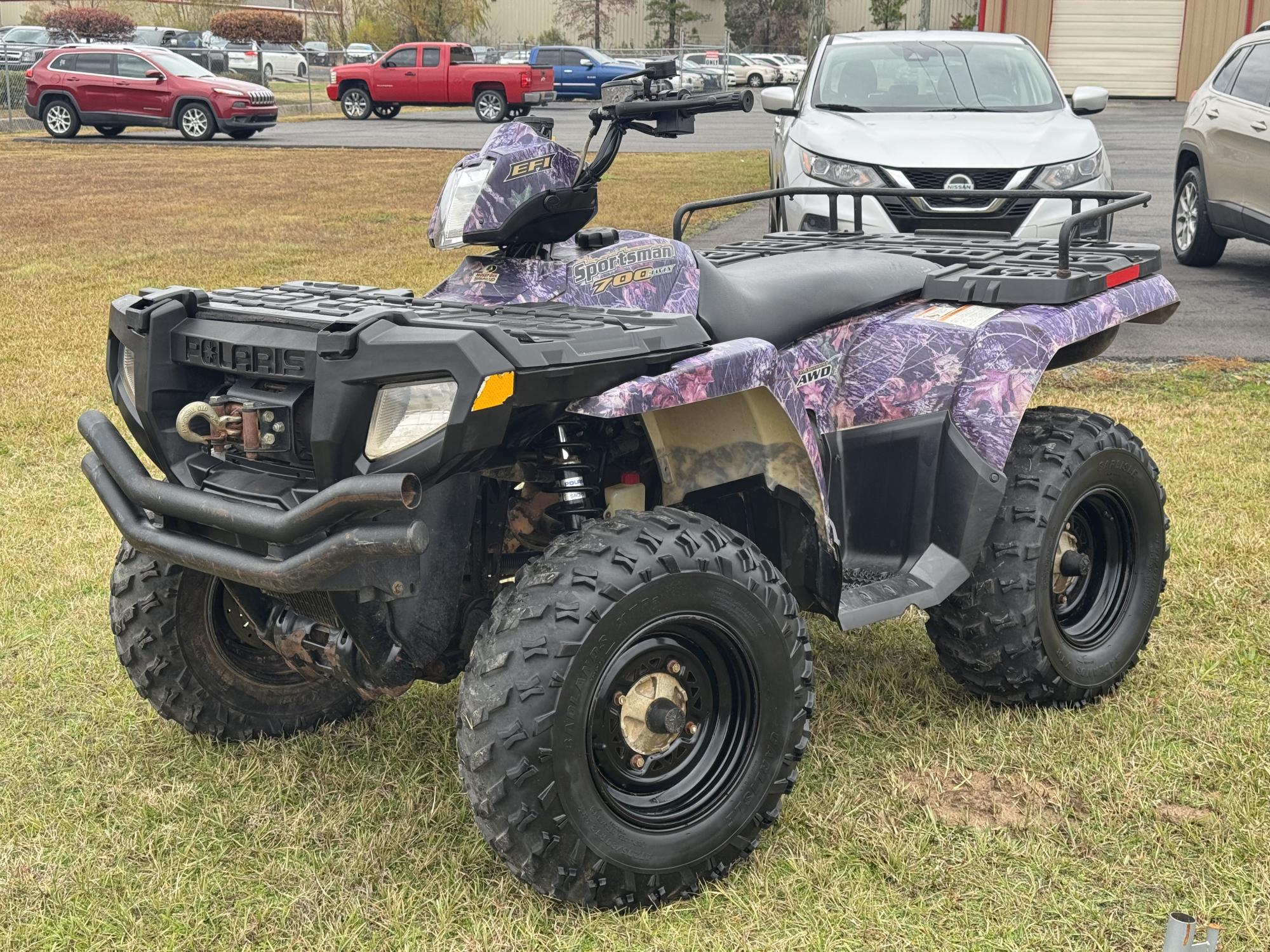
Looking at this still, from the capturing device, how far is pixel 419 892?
2.93m

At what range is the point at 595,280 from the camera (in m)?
3.12

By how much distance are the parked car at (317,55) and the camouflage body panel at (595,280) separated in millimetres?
48633

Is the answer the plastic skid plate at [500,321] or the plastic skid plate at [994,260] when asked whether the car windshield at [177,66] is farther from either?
the plastic skid plate at [500,321]

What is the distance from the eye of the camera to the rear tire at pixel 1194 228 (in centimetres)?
1091

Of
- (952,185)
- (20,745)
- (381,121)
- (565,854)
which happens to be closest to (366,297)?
(565,854)

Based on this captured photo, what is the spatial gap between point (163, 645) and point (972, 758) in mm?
2065

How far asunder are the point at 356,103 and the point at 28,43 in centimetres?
1714

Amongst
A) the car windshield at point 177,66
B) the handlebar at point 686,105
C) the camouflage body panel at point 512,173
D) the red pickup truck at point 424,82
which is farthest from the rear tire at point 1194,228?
the red pickup truck at point 424,82

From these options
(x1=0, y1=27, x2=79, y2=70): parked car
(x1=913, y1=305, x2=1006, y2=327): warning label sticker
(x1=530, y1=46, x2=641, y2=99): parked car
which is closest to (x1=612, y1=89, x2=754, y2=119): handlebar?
(x1=913, y1=305, x2=1006, y2=327): warning label sticker

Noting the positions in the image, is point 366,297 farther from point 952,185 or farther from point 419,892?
point 952,185

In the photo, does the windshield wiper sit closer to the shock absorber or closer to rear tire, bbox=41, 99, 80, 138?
the shock absorber

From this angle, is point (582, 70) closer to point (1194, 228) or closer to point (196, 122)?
point (196, 122)

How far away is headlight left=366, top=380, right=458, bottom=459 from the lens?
2.56m

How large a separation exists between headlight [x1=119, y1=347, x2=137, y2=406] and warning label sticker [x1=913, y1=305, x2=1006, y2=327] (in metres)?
1.94
